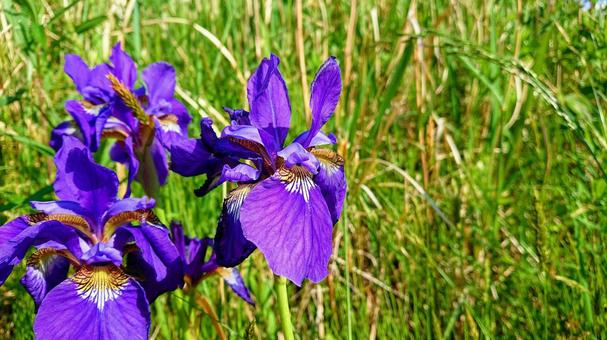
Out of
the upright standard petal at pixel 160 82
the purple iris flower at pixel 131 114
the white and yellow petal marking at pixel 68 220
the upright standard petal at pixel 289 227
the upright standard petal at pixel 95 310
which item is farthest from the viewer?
the upright standard petal at pixel 160 82

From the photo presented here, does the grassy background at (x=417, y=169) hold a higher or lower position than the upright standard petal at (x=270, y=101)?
lower

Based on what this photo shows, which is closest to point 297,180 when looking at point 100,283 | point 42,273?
point 100,283

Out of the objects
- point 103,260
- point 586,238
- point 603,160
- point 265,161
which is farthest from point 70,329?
point 586,238

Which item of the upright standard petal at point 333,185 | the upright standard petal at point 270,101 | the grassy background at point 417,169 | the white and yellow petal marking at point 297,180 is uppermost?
the upright standard petal at point 270,101

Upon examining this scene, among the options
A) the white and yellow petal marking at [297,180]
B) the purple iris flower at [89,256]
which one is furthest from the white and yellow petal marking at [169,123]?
the white and yellow petal marking at [297,180]

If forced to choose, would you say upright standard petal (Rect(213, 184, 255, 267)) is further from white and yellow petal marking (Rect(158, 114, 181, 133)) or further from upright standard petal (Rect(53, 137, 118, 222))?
white and yellow petal marking (Rect(158, 114, 181, 133))

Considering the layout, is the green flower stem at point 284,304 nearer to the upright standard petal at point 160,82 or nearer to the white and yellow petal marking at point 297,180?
the white and yellow petal marking at point 297,180
